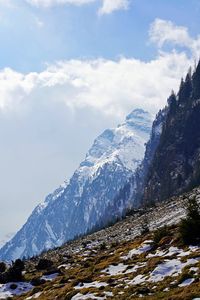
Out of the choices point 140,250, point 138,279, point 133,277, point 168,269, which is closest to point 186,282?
point 168,269

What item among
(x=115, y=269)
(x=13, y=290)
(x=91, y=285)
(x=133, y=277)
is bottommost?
(x=133, y=277)

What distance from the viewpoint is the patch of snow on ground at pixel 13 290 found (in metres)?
50.9

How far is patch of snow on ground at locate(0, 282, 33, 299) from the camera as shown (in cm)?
5087

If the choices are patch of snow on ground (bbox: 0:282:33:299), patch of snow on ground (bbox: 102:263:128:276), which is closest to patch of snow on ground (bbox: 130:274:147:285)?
patch of snow on ground (bbox: 102:263:128:276)

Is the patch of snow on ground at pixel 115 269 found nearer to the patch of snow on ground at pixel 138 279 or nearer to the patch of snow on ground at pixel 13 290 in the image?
the patch of snow on ground at pixel 138 279

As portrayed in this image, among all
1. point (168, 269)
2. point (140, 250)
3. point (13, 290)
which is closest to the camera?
point (168, 269)

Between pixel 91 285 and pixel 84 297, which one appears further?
pixel 91 285

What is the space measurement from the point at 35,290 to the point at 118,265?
7.99 m

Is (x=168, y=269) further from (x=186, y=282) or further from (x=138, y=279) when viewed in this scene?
(x=186, y=282)

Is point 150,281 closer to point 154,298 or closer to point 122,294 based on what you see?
point 122,294

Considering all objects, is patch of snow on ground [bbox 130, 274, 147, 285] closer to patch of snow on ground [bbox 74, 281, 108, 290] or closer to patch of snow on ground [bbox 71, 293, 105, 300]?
patch of snow on ground [bbox 74, 281, 108, 290]

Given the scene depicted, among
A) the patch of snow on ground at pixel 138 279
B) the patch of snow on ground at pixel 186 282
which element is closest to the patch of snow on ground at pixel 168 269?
the patch of snow on ground at pixel 138 279

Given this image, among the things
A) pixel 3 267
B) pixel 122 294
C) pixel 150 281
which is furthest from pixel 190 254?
pixel 3 267

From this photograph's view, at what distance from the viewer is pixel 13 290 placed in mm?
52719
